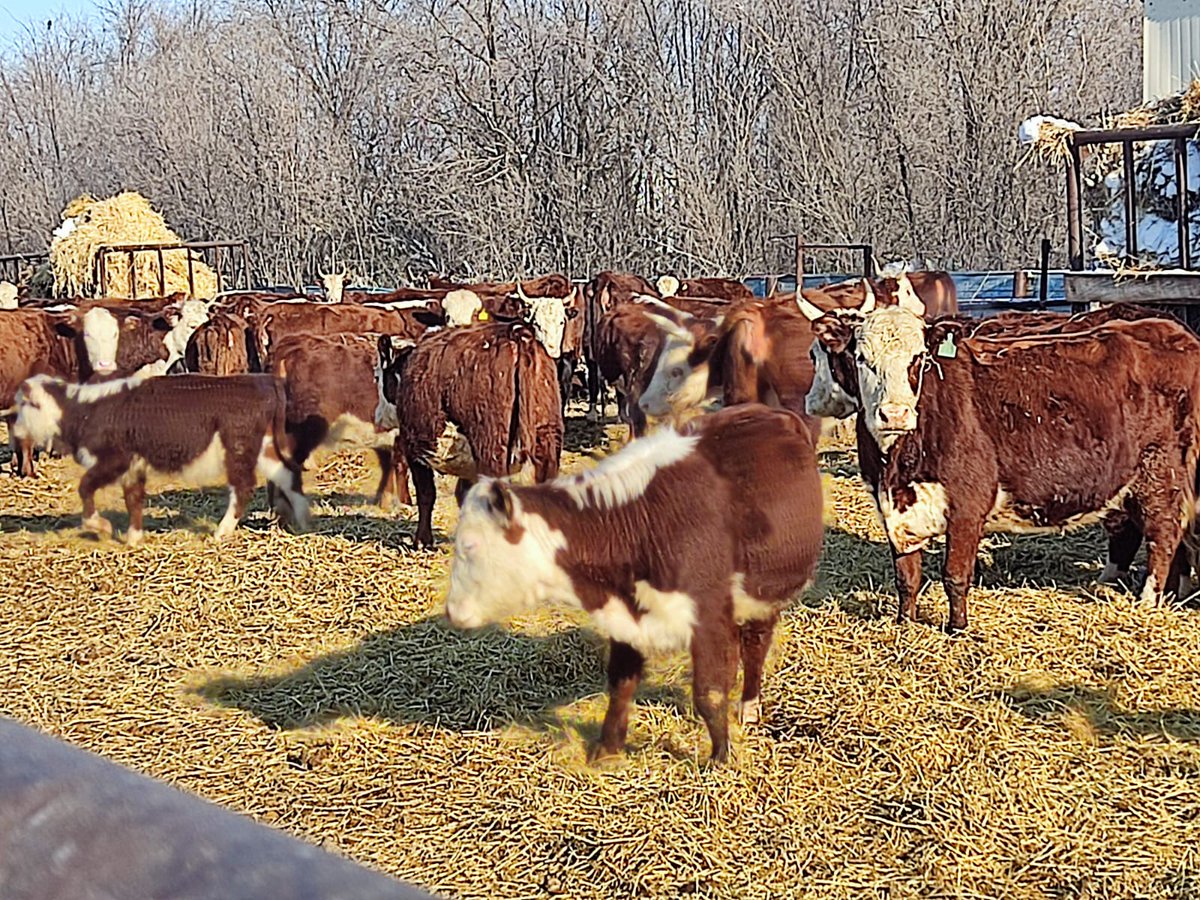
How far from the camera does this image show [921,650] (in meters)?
6.35

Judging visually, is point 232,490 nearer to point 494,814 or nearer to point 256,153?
point 494,814

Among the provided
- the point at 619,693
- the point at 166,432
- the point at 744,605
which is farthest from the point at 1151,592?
the point at 166,432

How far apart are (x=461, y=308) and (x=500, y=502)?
323 inches

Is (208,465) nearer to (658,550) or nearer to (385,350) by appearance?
(385,350)

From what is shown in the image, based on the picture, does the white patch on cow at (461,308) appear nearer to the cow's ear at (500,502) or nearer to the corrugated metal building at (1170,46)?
the cow's ear at (500,502)

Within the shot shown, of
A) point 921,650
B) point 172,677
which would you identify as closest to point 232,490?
point 172,677

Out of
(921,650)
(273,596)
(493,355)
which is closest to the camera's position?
(921,650)

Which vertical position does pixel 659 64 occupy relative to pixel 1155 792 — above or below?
above

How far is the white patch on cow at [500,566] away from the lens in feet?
15.7

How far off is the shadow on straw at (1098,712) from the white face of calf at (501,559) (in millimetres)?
2176

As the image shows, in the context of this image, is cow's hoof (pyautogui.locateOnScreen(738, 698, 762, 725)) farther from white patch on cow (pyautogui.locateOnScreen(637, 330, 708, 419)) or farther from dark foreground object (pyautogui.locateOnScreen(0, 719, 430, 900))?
white patch on cow (pyautogui.locateOnScreen(637, 330, 708, 419))

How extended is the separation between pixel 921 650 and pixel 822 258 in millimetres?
22347

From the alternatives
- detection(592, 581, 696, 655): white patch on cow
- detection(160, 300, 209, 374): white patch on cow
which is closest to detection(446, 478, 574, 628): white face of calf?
detection(592, 581, 696, 655): white patch on cow

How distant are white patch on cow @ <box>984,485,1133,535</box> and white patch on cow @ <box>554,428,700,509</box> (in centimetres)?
223
